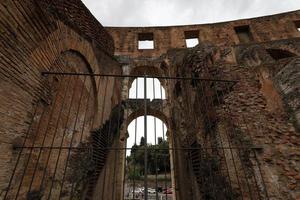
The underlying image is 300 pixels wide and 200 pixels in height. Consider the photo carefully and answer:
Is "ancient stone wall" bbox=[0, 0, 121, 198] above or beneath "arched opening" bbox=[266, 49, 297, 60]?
beneath

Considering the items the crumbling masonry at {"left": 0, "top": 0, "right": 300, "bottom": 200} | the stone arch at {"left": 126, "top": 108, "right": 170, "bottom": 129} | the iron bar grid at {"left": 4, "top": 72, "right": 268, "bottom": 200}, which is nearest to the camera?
the crumbling masonry at {"left": 0, "top": 0, "right": 300, "bottom": 200}

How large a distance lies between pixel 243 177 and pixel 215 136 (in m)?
0.96

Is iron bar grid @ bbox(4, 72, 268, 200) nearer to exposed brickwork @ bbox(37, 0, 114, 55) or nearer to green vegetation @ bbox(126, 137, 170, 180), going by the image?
green vegetation @ bbox(126, 137, 170, 180)

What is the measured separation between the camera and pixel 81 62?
16.7ft

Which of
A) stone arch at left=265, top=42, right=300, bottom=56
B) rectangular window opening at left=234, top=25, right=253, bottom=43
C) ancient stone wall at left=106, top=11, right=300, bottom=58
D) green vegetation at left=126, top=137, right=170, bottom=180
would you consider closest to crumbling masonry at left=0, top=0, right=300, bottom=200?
green vegetation at left=126, top=137, right=170, bottom=180

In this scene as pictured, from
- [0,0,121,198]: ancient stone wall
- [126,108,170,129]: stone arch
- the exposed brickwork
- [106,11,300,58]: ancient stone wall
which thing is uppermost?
[106,11,300,58]: ancient stone wall

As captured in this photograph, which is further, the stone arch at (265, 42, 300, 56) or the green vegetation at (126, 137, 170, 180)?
the stone arch at (265, 42, 300, 56)

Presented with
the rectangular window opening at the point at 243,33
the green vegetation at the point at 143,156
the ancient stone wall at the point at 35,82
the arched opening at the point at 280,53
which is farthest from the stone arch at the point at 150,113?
the rectangular window opening at the point at 243,33

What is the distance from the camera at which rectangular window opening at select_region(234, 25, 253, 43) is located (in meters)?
13.8

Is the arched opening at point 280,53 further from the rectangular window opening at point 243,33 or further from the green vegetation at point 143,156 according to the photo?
the green vegetation at point 143,156

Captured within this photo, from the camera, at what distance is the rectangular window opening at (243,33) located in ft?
45.3

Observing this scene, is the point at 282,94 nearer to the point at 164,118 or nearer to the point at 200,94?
the point at 200,94

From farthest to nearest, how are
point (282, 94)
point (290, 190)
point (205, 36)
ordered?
point (205, 36) < point (282, 94) < point (290, 190)

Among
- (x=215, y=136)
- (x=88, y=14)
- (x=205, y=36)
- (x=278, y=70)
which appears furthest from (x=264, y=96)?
(x=205, y=36)
